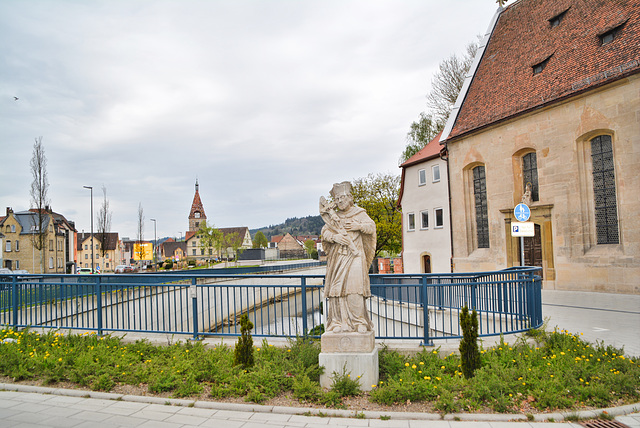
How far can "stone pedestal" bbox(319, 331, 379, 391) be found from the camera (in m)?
5.55

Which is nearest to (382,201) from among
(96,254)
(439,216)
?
(439,216)

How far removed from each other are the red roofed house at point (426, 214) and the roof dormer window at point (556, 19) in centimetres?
930

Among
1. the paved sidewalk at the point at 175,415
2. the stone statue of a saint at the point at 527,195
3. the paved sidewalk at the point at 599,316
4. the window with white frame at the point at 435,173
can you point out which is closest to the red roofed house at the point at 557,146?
the stone statue of a saint at the point at 527,195

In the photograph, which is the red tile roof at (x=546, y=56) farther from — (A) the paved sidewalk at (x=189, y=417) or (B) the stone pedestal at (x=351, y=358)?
(A) the paved sidewalk at (x=189, y=417)

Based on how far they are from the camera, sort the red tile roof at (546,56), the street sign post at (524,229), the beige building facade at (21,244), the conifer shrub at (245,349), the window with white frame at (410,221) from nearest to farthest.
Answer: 1. the conifer shrub at (245,349)
2. the street sign post at (524,229)
3. the red tile roof at (546,56)
4. the window with white frame at (410,221)
5. the beige building facade at (21,244)

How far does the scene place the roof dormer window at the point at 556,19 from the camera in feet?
69.6

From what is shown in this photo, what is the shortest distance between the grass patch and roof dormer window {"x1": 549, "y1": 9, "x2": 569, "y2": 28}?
67.5 feet

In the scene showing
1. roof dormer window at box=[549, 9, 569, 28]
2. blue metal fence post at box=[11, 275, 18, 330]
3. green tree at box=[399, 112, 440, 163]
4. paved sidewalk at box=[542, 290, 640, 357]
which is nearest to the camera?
paved sidewalk at box=[542, 290, 640, 357]

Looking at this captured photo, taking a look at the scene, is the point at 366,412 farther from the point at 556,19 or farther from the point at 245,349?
the point at 556,19

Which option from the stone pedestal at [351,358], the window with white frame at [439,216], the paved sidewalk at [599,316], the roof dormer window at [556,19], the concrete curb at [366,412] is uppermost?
the roof dormer window at [556,19]

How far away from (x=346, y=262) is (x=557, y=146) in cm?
1694

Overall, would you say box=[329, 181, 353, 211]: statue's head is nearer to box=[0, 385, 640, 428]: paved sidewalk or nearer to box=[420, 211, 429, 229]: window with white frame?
box=[0, 385, 640, 428]: paved sidewalk

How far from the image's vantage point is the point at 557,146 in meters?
18.6

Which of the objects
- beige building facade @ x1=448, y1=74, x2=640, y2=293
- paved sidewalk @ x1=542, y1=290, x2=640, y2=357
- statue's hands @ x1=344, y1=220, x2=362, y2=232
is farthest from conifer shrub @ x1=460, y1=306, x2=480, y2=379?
beige building facade @ x1=448, y1=74, x2=640, y2=293
